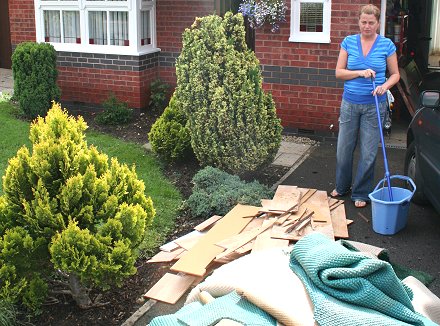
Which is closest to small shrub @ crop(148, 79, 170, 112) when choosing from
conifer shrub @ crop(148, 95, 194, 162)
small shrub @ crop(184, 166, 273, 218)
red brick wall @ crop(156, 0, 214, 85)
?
red brick wall @ crop(156, 0, 214, 85)

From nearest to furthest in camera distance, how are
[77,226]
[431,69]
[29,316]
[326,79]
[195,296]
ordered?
[195,296], [77,226], [29,316], [326,79], [431,69]

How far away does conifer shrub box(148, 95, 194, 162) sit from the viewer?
7898 millimetres

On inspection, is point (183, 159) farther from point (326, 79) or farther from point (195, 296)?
point (195, 296)

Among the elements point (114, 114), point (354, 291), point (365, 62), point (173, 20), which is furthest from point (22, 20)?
point (354, 291)

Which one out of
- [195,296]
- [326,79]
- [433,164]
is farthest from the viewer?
[326,79]

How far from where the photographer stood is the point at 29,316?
4.70 metres

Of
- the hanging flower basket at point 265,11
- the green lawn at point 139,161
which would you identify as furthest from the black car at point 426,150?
the hanging flower basket at point 265,11

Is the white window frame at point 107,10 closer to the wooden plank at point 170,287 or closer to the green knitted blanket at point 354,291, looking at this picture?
the wooden plank at point 170,287

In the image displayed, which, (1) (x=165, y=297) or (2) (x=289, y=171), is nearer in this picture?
(1) (x=165, y=297)

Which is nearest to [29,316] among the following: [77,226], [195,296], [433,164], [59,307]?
[59,307]

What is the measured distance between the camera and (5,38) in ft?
49.4

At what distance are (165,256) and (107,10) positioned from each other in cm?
641

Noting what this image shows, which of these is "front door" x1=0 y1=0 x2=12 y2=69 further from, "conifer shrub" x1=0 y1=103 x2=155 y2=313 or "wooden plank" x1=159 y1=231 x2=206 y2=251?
"conifer shrub" x1=0 y1=103 x2=155 y2=313

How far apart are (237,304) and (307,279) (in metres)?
0.41
